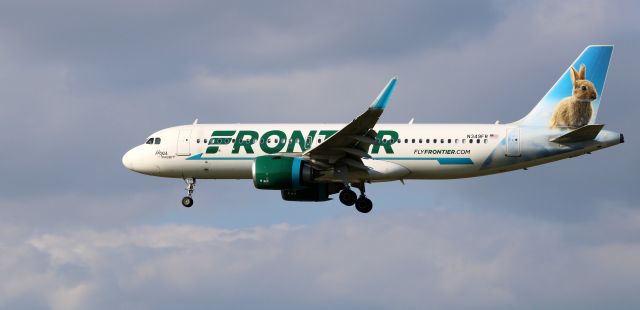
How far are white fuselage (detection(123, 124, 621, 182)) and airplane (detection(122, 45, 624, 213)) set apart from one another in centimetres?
4

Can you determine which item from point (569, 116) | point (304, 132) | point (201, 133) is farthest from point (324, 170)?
point (569, 116)

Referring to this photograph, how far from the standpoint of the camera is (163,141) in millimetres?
66000

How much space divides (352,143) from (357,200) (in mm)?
4668

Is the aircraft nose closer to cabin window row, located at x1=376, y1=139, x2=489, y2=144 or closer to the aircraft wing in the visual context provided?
the aircraft wing

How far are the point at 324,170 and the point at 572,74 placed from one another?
482 inches

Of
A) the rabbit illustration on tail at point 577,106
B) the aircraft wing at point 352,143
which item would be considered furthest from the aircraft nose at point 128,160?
the rabbit illustration on tail at point 577,106

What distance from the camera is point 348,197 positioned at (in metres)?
64.3

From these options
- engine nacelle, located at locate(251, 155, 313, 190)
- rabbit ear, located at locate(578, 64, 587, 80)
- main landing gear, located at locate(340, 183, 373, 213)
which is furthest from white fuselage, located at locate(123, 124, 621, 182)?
rabbit ear, located at locate(578, 64, 587, 80)

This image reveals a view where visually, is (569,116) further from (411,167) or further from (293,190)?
(293,190)

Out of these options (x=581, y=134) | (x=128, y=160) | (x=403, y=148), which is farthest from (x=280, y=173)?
(x=581, y=134)

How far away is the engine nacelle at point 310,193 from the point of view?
65500 millimetres

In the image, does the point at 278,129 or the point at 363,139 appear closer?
the point at 363,139

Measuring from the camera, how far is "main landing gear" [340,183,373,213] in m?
64.1

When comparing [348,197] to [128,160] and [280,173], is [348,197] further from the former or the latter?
[128,160]
